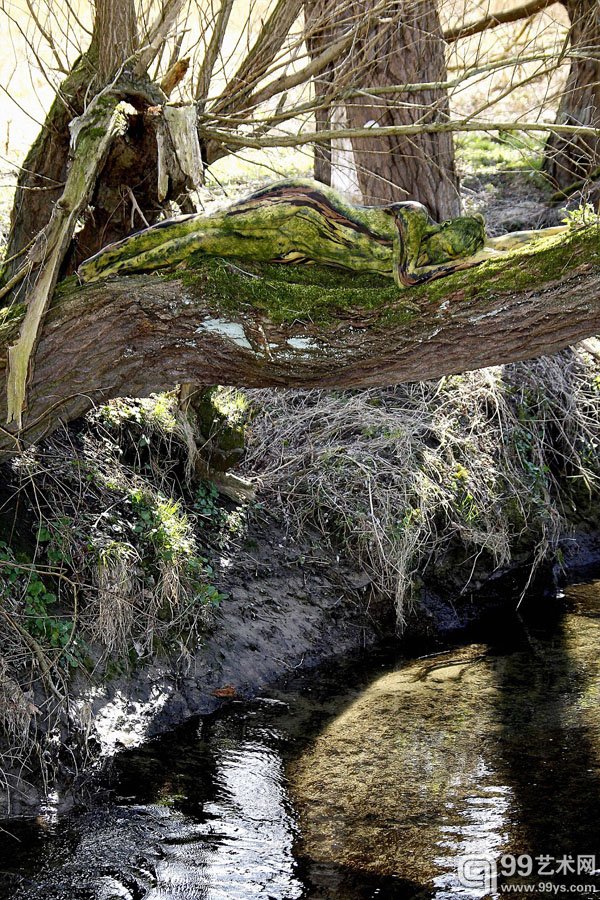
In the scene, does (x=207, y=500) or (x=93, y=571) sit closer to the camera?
(x=93, y=571)

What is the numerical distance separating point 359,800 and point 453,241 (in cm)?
256

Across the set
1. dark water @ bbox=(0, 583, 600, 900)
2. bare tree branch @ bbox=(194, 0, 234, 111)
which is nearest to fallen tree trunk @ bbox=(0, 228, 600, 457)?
bare tree branch @ bbox=(194, 0, 234, 111)

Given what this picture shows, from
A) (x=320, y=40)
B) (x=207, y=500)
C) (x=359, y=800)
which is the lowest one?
(x=359, y=800)

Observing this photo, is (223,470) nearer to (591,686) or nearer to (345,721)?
(345,721)

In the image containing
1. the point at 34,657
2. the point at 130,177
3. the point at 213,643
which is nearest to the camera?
the point at 34,657

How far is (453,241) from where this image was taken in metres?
3.88

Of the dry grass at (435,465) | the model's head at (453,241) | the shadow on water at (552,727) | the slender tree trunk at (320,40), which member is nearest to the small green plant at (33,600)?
the dry grass at (435,465)

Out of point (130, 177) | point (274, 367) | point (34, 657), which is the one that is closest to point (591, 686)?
point (274, 367)

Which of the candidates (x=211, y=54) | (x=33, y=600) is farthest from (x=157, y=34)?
(x=33, y=600)

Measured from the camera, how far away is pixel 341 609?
5961mm

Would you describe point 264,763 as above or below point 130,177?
below

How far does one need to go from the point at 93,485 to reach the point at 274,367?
6.24 ft

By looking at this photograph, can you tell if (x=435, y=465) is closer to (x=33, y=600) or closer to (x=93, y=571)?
(x=93, y=571)

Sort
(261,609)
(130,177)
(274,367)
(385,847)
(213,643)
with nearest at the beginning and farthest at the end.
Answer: (385,847) → (274,367) → (130,177) → (213,643) → (261,609)
